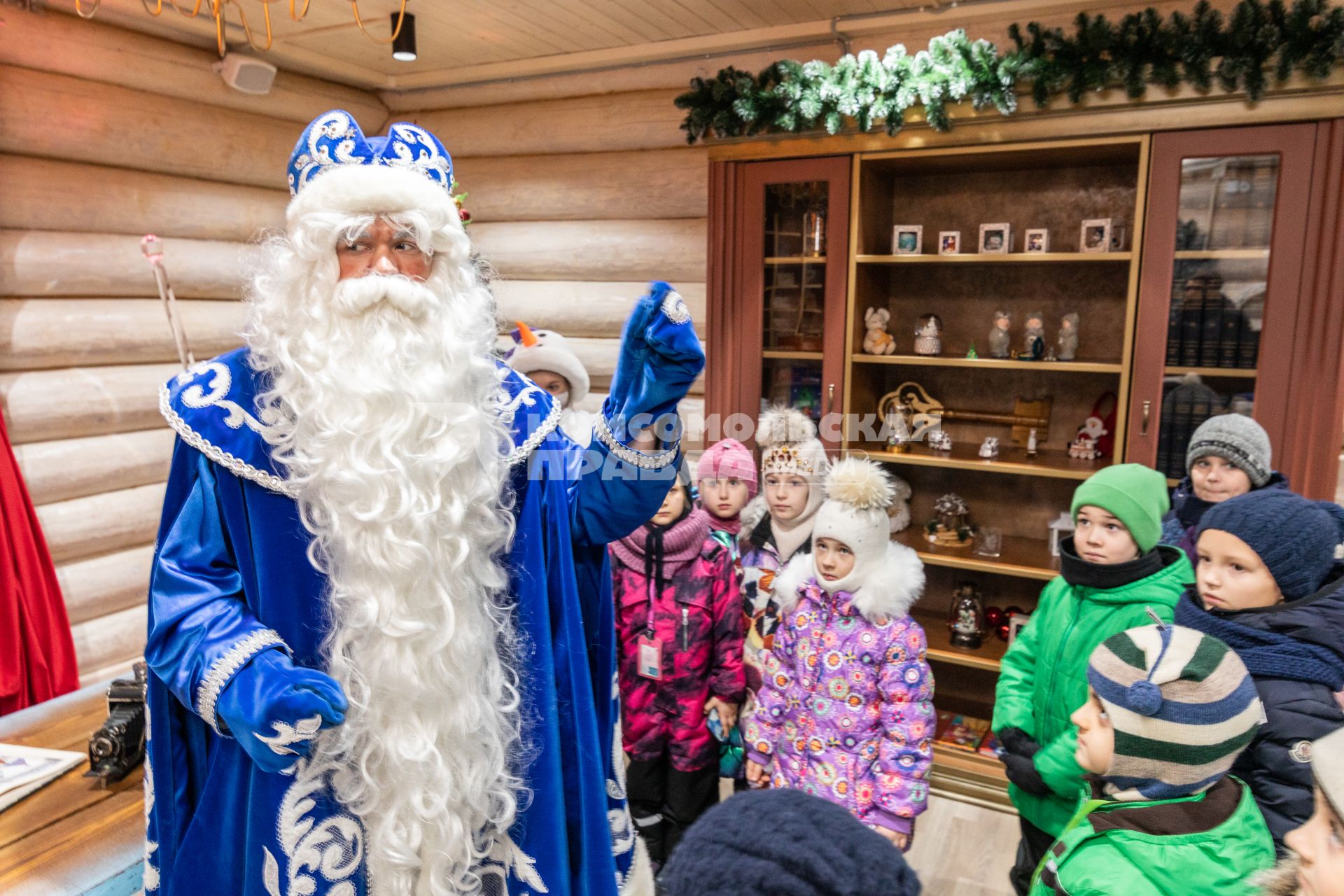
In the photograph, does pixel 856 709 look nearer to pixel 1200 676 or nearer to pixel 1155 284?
pixel 1200 676

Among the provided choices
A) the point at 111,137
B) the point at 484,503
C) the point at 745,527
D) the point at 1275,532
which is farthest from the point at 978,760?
the point at 111,137

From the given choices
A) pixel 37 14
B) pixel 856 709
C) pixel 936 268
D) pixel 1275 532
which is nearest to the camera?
pixel 1275 532

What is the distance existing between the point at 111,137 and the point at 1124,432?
381 centimetres

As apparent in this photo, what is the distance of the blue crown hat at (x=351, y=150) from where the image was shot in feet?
4.83

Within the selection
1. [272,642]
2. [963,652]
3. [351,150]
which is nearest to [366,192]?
[351,150]

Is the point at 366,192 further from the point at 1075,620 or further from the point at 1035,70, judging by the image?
the point at 1035,70

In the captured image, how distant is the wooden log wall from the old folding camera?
1.74 meters

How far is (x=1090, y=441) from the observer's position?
320 cm

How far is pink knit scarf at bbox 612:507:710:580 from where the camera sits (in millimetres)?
2406

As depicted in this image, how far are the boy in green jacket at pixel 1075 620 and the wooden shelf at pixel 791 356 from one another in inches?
52.5

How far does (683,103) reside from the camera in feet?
11.0

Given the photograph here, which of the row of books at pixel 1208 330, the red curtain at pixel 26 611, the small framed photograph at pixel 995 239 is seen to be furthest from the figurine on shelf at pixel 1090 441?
the red curtain at pixel 26 611

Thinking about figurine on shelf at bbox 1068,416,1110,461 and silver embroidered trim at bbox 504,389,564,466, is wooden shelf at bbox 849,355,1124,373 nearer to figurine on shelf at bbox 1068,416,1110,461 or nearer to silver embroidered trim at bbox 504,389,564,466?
figurine on shelf at bbox 1068,416,1110,461

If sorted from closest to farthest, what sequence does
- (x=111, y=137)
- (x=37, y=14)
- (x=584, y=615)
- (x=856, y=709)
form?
(x=584, y=615), (x=856, y=709), (x=37, y=14), (x=111, y=137)
